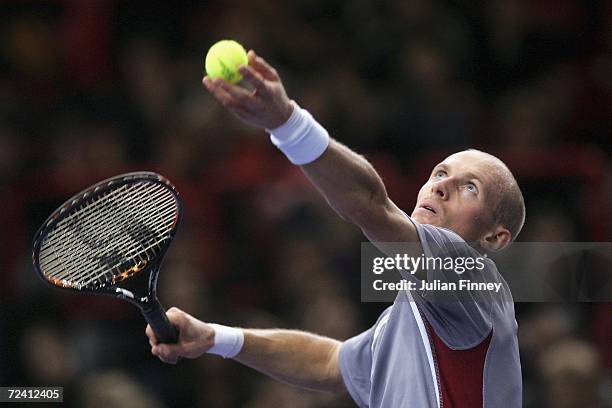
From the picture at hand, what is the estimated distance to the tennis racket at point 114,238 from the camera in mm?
3512

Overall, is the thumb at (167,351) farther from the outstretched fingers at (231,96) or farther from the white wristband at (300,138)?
the outstretched fingers at (231,96)

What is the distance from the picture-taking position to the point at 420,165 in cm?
625

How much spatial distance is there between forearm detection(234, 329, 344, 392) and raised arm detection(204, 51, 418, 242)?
103 cm

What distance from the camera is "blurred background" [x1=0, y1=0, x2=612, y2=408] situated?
222 inches

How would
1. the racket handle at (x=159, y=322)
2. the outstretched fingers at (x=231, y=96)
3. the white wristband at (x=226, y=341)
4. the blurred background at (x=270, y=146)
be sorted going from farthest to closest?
1. the blurred background at (x=270, y=146)
2. the white wristband at (x=226, y=341)
3. the racket handle at (x=159, y=322)
4. the outstretched fingers at (x=231, y=96)

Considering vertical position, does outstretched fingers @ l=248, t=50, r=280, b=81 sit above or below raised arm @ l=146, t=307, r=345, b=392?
above

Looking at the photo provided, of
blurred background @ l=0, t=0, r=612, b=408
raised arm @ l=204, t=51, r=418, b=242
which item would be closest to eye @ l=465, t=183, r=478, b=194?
raised arm @ l=204, t=51, r=418, b=242

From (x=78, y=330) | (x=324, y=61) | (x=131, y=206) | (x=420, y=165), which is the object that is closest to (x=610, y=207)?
(x=420, y=165)

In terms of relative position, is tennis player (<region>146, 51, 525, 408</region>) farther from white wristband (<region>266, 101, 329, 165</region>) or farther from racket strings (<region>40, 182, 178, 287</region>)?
racket strings (<region>40, 182, 178, 287</region>)

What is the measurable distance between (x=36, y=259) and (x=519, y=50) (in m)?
4.63

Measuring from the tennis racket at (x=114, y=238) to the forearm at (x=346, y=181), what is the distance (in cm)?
71

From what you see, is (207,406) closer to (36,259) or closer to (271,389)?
(271,389)

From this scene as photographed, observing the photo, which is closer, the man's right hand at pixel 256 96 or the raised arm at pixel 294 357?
the man's right hand at pixel 256 96

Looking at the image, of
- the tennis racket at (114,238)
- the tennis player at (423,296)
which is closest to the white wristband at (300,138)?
the tennis player at (423,296)
